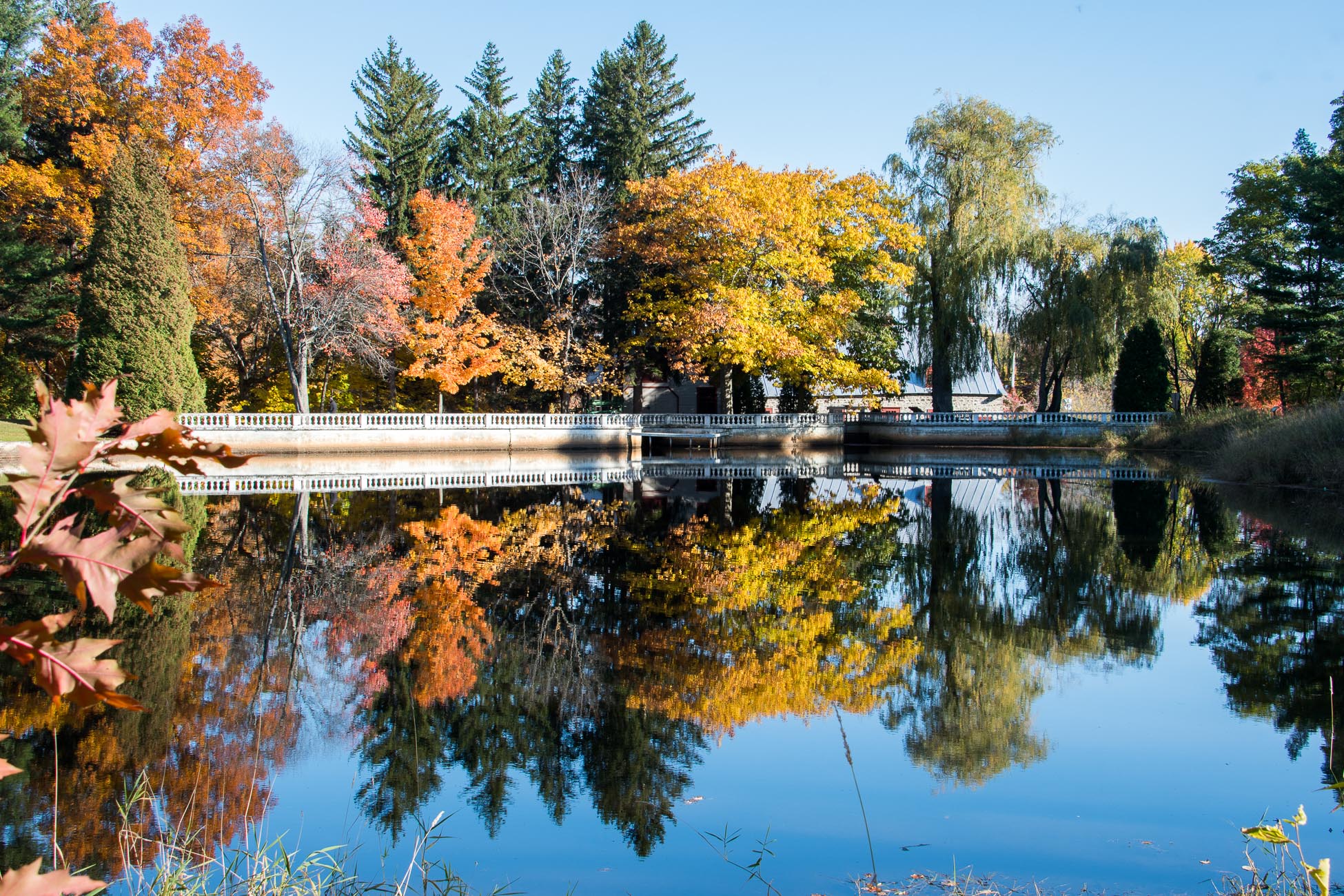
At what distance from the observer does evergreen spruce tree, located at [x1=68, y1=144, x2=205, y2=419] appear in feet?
74.7

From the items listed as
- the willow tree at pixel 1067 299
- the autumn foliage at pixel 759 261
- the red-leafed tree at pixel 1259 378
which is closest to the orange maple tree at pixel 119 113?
the autumn foliage at pixel 759 261

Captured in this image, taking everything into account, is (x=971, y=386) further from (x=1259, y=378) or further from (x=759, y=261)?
(x=759, y=261)

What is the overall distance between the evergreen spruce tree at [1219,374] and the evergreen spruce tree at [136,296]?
111ft

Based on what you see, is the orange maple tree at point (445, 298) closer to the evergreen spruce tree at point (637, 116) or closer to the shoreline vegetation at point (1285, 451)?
the evergreen spruce tree at point (637, 116)

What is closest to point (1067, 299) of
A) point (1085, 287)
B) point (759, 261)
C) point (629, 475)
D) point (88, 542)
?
point (1085, 287)

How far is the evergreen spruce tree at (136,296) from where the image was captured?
2278 cm

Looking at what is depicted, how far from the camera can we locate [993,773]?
4.53 metres

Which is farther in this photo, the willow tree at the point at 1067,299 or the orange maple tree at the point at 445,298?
the willow tree at the point at 1067,299

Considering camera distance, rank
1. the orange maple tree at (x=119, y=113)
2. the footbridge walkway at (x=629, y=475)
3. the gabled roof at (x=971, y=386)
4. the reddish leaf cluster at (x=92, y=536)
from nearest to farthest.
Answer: the reddish leaf cluster at (x=92, y=536), the footbridge walkway at (x=629, y=475), the orange maple tree at (x=119, y=113), the gabled roof at (x=971, y=386)

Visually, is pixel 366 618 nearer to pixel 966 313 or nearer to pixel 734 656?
pixel 734 656

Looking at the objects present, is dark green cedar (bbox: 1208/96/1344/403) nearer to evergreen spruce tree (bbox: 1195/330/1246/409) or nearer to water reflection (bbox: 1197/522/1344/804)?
evergreen spruce tree (bbox: 1195/330/1246/409)

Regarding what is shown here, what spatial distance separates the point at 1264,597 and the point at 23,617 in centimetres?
976

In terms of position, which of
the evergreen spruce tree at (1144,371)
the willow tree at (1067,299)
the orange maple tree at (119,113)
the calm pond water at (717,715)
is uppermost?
the orange maple tree at (119,113)

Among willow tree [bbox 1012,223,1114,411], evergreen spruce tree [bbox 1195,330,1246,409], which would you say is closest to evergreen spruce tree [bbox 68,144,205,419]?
willow tree [bbox 1012,223,1114,411]
